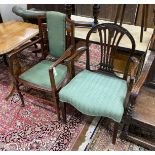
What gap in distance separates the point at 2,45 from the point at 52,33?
1.84ft

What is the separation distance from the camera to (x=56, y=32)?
1.99 meters

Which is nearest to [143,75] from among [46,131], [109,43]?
[109,43]

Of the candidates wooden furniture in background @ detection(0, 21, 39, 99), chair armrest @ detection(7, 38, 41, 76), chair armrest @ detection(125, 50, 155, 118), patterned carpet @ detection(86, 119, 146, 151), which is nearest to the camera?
chair armrest @ detection(125, 50, 155, 118)

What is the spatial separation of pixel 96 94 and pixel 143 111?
42 centimetres

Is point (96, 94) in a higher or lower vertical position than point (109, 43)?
lower

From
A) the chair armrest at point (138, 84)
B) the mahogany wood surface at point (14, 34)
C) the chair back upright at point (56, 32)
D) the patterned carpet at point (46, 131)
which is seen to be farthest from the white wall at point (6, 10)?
the chair armrest at point (138, 84)

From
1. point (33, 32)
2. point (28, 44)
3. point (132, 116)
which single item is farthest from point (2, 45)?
point (132, 116)

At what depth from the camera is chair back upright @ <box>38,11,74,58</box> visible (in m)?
1.91

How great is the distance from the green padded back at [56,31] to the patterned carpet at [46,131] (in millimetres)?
684

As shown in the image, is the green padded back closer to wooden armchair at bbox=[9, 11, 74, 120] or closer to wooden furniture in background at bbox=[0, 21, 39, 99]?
wooden armchair at bbox=[9, 11, 74, 120]

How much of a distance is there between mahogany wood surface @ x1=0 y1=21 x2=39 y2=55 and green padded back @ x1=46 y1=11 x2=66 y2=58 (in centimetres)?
36

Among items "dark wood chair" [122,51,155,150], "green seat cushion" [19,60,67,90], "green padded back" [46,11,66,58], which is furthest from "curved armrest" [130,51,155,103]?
"green padded back" [46,11,66,58]

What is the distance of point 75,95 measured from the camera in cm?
170

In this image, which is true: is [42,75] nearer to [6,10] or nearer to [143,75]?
[143,75]
